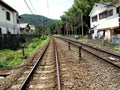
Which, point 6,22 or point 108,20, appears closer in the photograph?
point 6,22

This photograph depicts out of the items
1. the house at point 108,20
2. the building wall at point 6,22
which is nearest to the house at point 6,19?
the building wall at point 6,22

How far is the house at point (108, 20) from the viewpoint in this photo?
121ft

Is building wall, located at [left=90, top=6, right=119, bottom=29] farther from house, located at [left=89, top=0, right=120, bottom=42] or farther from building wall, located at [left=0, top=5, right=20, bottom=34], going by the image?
building wall, located at [left=0, top=5, right=20, bottom=34]

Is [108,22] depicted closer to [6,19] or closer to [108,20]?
[108,20]

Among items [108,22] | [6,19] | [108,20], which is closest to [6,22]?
[6,19]

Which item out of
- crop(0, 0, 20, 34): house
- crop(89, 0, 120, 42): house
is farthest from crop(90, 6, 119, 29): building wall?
crop(0, 0, 20, 34): house

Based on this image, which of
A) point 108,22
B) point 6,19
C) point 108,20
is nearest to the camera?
point 6,19

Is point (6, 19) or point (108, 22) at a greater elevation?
point (6, 19)

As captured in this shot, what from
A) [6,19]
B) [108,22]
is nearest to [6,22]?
[6,19]

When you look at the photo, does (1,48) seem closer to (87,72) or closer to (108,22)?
(87,72)

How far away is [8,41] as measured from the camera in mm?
28141

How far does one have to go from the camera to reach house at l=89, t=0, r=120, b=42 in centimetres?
3681

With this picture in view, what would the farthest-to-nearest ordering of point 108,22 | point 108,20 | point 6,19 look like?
point 108,20 → point 108,22 → point 6,19

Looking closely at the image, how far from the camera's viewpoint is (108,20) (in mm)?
41531
